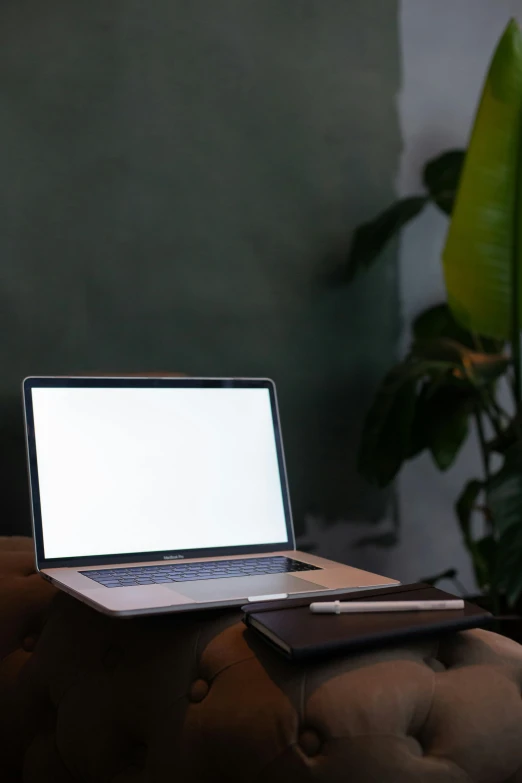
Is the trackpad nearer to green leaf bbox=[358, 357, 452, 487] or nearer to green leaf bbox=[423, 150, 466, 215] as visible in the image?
green leaf bbox=[358, 357, 452, 487]

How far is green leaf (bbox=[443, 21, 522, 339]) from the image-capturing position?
1.41 m

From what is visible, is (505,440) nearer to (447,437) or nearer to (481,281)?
(447,437)

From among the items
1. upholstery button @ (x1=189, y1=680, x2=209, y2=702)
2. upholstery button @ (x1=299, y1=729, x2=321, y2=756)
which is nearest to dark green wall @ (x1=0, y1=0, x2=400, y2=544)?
upholstery button @ (x1=189, y1=680, x2=209, y2=702)

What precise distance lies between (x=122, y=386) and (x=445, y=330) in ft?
3.09

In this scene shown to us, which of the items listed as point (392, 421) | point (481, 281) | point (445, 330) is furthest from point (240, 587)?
point (445, 330)

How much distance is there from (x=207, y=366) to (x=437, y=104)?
87 centimetres

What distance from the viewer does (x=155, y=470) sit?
1026mm

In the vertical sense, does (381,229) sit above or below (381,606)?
above

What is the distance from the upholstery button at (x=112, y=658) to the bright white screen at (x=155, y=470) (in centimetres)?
18

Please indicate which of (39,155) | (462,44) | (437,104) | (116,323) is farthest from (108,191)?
(462,44)

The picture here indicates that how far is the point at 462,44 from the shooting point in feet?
6.09

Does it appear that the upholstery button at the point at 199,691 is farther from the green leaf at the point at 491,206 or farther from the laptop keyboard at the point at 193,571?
the green leaf at the point at 491,206

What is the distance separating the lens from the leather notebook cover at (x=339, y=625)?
0.61 m

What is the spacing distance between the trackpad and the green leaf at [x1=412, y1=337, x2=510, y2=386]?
0.70 meters
